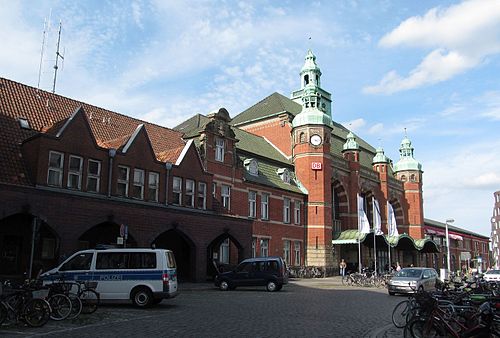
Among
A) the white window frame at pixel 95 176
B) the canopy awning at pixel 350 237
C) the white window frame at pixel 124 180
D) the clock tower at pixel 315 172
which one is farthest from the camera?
the canopy awning at pixel 350 237

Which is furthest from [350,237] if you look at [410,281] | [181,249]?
[410,281]

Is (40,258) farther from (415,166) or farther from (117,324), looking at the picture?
(415,166)

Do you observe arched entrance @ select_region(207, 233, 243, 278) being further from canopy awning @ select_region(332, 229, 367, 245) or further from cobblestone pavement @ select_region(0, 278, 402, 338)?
canopy awning @ select_region(332, 229, 367, 245)

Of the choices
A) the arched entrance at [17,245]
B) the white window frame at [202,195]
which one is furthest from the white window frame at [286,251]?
the arched entrance at [17,245]

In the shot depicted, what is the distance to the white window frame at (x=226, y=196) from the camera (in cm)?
3816

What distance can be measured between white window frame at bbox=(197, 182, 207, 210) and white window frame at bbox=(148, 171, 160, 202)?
3690mm

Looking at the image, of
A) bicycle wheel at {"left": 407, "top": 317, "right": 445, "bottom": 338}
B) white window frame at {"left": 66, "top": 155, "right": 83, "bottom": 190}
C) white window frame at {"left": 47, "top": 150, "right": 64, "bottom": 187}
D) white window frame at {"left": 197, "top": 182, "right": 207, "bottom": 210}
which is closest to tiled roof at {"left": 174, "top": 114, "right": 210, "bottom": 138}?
white window frame at {"left": 197, "top": 182, "right": 207, "bottom": 210}

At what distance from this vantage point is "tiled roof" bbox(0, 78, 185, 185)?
22.9 m

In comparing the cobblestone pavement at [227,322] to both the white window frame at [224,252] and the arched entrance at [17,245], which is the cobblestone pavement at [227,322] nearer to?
the arched entrance at [17,245]

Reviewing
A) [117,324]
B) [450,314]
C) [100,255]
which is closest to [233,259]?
[100,255]

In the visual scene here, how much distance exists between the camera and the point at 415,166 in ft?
228

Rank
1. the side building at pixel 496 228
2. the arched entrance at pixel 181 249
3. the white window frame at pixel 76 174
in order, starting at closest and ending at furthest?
1. the white window frame at pixel 76 174
2. the arched entrance at pixel 181 249
3. the side building at pixel 496 228

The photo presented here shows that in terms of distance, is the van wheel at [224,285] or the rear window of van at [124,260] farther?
the van wheel at [224,285]

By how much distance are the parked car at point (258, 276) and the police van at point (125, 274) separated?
419 inches
